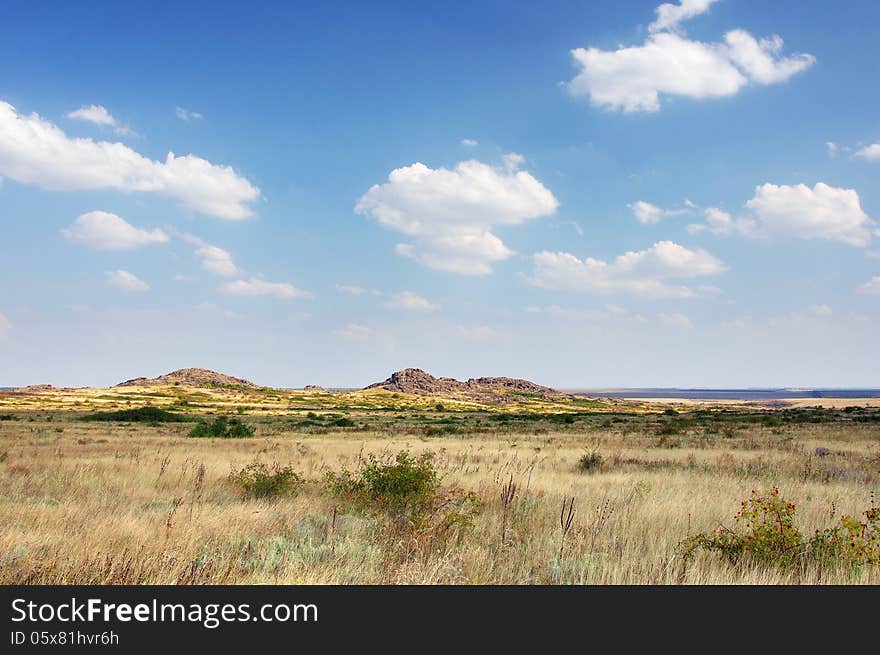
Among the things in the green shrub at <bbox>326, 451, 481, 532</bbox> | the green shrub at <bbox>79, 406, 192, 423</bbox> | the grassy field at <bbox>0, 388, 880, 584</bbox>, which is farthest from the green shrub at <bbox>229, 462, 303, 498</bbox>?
the green shrub at <bbox>79, 406, 192, 423</bbox>

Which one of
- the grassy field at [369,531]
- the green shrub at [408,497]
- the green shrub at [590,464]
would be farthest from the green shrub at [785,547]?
the green shrub at [590,464]

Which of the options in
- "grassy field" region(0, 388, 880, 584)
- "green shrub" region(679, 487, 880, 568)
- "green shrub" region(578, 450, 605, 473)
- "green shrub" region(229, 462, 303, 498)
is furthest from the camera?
"green shrub" region(578, 450, 605, 473)

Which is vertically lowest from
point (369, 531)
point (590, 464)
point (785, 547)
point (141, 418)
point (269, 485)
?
point (141, 418)

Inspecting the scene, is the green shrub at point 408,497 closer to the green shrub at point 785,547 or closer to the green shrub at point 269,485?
the green shrub at point 269,485

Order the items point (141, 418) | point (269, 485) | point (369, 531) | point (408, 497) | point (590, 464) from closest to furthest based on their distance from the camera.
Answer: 1. point (369, 531)
2. point (408, 497)
3. point (269, 485)
4. point (590, 464)
5. point (141, 418)

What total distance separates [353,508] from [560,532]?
11.1 feet

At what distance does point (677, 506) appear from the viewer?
9.62m

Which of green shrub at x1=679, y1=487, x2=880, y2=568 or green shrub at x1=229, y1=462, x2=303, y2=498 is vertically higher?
green shrub at x1=679, y1=487, x2=880, y2=568

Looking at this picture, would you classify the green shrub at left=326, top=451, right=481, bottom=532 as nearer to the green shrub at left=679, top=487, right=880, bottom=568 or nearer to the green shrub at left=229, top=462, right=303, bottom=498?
the green shrub at left=229, top=462, right=303, bottom=498

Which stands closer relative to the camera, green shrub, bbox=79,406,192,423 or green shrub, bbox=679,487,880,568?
green shrub, bbox=679,487,880,568

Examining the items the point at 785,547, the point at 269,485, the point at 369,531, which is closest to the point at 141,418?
the point at 269,485

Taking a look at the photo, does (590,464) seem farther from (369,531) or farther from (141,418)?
(141,418)
